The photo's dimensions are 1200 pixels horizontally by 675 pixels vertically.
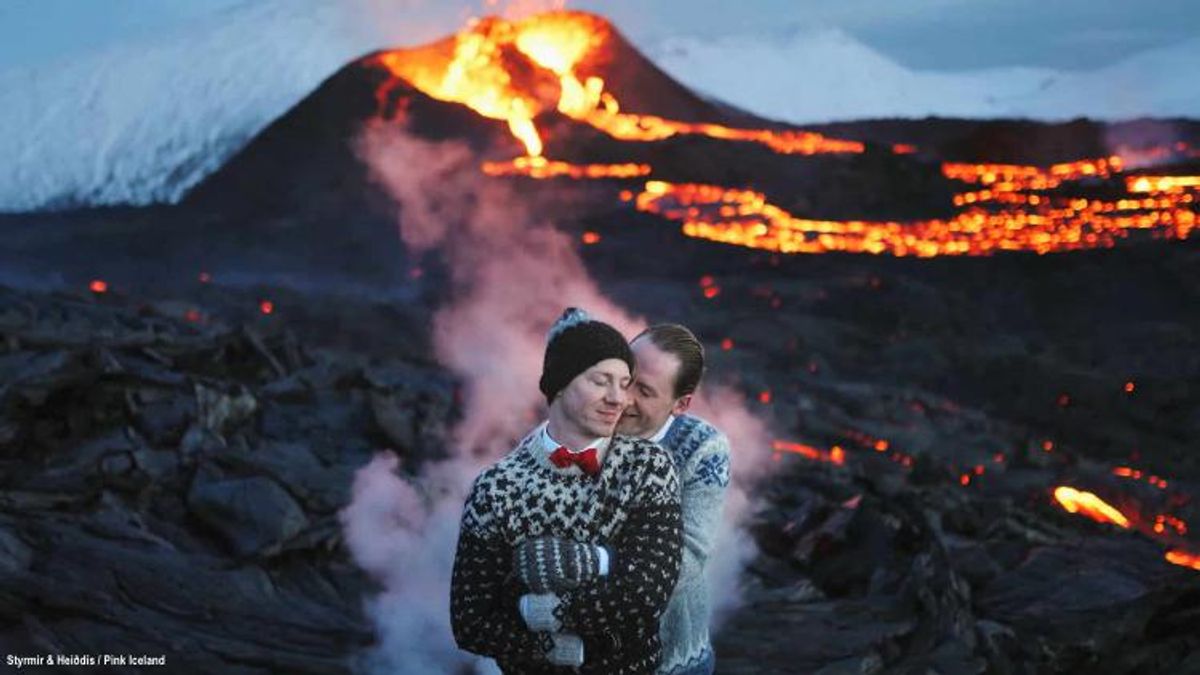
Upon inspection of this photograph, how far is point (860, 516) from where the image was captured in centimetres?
776

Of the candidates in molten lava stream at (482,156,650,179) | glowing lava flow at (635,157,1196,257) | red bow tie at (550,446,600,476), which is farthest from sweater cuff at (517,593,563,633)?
molten lava stream at (482,156,650,179)

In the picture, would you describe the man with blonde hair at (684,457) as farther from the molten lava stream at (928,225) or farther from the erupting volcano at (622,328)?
the molten lava stream at (928,225)

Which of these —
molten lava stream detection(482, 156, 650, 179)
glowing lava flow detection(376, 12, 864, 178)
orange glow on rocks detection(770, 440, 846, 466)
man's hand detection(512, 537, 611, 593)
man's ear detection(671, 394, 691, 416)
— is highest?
glowing lava flow detection(376, 12, 864, 178)

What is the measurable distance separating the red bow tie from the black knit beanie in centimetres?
17

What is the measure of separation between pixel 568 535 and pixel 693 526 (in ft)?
1.75

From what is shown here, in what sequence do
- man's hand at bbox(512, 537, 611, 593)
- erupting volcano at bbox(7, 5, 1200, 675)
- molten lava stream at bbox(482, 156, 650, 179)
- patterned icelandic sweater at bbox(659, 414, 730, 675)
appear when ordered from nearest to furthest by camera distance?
man's hand at bbox(512, 537, 611, 593), patterned icelandic sweater at bbox(659, 414, 730, 675), erupting volcano at bbox(7, 5, 1200, 675), molten lava stream at bbox(482, 156, 650, 179)

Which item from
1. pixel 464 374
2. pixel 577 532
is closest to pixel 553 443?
pixel 577 532

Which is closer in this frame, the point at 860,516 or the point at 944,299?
the point at 860,516

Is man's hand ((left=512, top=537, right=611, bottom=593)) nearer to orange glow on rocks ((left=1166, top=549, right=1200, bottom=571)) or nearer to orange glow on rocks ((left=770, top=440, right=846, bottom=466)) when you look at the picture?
orange glow on rocks ((left=1166, top=549, right=1200, bottom=571))

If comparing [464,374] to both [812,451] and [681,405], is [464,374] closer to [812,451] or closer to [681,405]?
[812,451]

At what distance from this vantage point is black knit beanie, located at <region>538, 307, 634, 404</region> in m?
2.79

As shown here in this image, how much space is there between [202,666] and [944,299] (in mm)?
17342

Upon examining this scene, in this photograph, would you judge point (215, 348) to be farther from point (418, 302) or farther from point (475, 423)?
point (418, 302)

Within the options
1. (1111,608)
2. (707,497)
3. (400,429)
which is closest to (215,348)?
(400,429)
